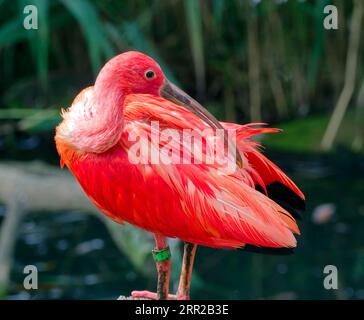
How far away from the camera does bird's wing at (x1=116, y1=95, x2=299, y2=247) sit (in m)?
0.97

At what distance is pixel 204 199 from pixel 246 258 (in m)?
1.39

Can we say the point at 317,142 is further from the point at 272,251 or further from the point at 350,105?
the point at 272,251

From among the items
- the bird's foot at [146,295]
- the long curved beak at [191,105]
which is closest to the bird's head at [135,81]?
the long curved beak at [191,105]

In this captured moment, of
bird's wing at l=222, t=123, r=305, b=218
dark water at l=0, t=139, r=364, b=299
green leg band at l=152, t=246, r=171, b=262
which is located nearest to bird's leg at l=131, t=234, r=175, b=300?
green leg band at l=152, t=246, r=171, b=262

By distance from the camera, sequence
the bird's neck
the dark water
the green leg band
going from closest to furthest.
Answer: the bird's neck → the green leg band → the dark water

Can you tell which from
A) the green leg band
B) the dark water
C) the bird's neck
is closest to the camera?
the bird's neck

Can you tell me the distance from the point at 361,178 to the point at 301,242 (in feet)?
1.09

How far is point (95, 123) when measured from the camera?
92 cm

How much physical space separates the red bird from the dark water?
105 cm

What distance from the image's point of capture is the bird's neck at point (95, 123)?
0.92m

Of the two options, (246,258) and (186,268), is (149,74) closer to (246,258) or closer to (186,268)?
(186,268)

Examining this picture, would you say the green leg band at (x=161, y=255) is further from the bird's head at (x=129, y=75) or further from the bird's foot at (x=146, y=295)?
the bird's head at (x=129, y=75)

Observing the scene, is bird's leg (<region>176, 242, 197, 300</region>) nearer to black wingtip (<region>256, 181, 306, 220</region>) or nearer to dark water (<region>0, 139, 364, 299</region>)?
black wingtip (<region>256, 181, 306, 220</region>)

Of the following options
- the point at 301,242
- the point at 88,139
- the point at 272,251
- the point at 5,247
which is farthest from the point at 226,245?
the point at 301,242
